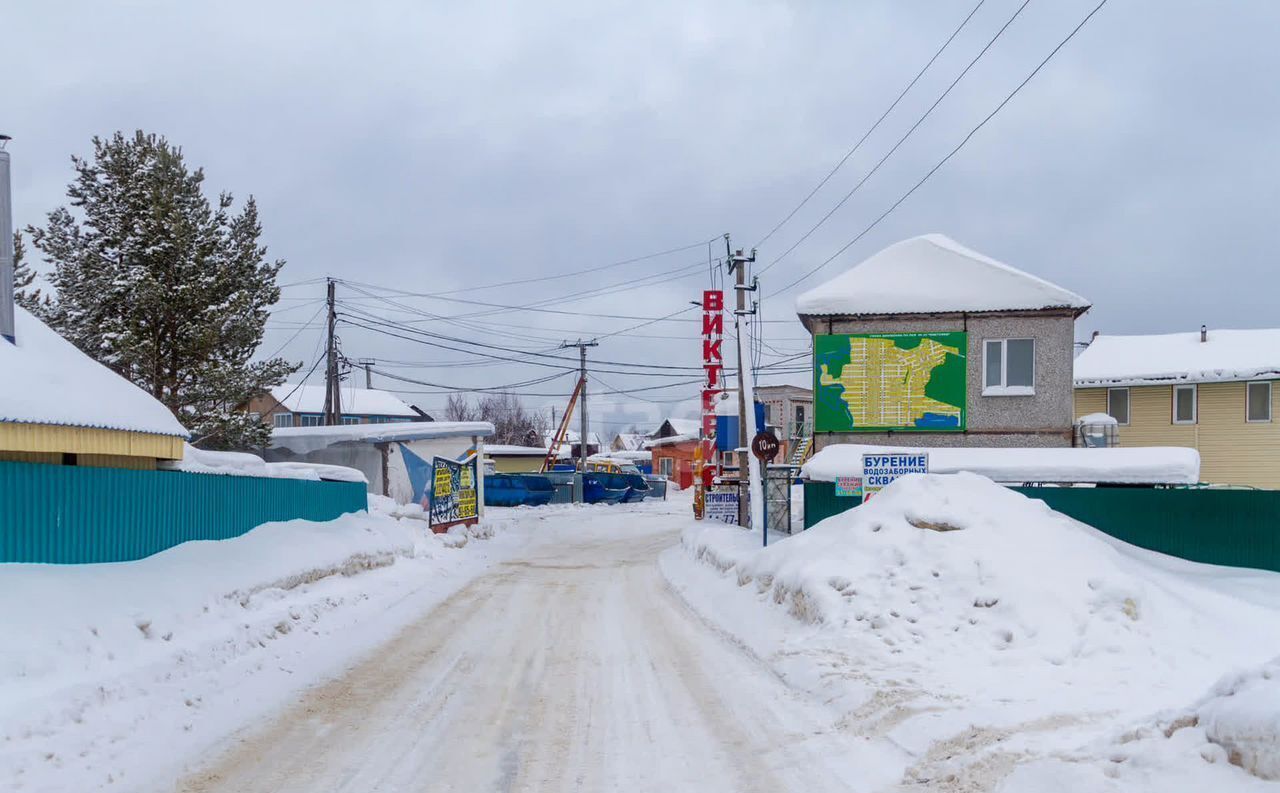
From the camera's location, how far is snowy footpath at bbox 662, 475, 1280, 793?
219 inches

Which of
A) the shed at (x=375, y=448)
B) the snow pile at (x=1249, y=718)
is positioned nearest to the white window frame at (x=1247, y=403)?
the shed at (x=375, y=448)

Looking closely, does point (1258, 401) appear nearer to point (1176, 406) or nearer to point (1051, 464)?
point (1176, 406)

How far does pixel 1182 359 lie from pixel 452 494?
1056 inches

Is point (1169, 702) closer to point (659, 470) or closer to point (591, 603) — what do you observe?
point (591, 603)

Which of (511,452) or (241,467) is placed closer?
(241,467)

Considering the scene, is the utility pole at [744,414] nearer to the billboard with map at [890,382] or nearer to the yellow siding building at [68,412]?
the billboard with map at [890,382]

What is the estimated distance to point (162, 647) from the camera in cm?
936

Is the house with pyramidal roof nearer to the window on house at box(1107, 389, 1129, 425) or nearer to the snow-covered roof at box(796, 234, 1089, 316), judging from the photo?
the snow-covered roof at box(796, 234, 1089, 316)

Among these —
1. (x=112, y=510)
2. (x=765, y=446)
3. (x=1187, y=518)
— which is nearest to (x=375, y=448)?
(x=765, y=446)

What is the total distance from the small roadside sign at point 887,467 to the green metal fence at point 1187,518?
167 inches

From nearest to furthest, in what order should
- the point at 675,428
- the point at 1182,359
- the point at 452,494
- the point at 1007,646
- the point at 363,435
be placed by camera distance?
the point at 1007,646 → the point at 452,494 → the point at 363,435 → the point at 1182,359 → the point at 675,428

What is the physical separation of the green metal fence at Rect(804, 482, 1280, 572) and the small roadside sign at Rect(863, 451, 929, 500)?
13.9 ft

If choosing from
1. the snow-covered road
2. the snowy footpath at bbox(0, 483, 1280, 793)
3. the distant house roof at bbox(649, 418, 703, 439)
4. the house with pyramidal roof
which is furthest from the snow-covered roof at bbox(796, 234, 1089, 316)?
the distant house roof at bbox(649, 418, 703, 439)

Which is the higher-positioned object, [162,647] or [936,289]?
[936,289]
